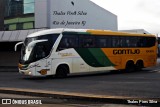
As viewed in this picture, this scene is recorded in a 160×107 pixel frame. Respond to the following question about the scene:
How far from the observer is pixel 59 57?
24906mm

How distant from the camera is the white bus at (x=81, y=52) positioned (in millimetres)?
24375

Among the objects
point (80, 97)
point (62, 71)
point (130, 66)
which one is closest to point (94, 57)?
point (62, 71)

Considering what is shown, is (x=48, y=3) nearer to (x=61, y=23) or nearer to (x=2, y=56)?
(x=61, y=23)

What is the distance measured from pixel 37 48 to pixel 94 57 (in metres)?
4.41

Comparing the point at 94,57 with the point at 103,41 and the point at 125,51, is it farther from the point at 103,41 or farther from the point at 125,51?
the point at 125,51

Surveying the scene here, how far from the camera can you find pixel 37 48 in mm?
24281

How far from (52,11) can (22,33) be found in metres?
3.94

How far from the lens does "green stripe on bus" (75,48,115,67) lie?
2630 cm

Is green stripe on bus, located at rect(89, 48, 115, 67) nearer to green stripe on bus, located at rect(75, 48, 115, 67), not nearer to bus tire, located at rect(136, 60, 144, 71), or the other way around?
green stripe on bus, located at rect(75, 48, 115, 67)

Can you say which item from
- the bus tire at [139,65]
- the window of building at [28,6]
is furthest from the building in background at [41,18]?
the bus tire at [139,65]

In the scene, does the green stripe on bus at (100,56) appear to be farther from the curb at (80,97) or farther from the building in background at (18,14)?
the building in background at (18,14)

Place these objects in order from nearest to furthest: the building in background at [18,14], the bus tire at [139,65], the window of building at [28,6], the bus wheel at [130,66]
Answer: the bus wheel at [130,66] → the bus tire at [139,65] → the window of building at [28,6] → the building in background at [18,14]

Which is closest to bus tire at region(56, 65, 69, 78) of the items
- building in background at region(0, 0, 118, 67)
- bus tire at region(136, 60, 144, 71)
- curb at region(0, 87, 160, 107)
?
bus tire at region(136, 60, 144, 71)

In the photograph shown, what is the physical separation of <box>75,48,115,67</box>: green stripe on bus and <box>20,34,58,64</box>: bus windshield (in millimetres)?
2146
